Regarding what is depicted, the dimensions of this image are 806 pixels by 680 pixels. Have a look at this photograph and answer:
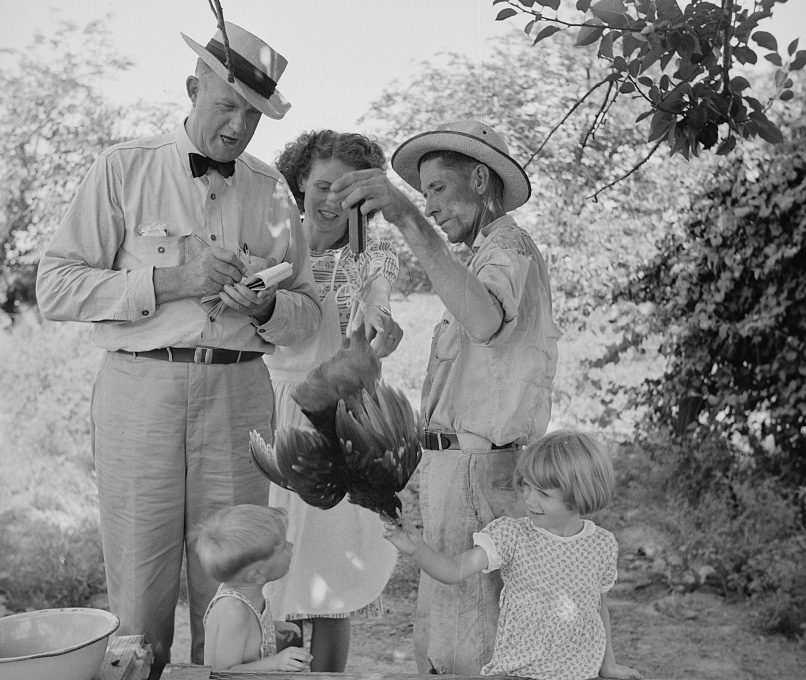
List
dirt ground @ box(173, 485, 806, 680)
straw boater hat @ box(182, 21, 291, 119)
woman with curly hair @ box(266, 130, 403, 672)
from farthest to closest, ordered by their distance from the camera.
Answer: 1. dirt ground @ box(173, 485, 806, 680)
2. woman with curly hair @ box(266, 130, 403, 672)
3. straw boater hat @ box(182, 21, 291, 119)

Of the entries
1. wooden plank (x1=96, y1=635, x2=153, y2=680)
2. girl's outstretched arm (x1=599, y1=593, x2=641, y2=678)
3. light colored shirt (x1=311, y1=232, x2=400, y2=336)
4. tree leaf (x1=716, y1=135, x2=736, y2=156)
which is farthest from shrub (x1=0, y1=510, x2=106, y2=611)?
tree leaf (x1=716, y1=135, x2=736, y2=156)

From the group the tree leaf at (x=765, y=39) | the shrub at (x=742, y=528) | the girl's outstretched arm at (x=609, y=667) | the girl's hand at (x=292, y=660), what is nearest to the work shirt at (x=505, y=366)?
the girl's outstretched arm at (x=609, y=667)

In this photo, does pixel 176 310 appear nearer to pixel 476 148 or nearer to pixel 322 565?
pixel 476 148

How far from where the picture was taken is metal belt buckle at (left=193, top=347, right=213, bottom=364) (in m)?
2.00

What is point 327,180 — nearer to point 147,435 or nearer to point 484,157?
point 484,157

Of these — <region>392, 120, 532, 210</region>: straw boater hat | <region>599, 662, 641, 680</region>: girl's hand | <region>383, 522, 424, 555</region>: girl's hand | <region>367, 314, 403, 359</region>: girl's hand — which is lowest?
<region>599, 662, 641, 680</region>: girl's hand

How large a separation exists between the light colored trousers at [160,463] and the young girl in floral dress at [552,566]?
23.3 inches

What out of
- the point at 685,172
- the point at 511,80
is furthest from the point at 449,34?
the point at 685,172

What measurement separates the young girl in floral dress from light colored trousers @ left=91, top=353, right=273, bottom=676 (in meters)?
0.59

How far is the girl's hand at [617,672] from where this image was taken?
187cm

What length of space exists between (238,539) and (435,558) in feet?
1.35

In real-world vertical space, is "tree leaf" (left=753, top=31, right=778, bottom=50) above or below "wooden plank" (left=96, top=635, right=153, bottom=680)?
above

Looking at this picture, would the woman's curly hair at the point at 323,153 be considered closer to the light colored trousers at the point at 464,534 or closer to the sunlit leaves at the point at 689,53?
the sunlit leaves at the point at 689,53

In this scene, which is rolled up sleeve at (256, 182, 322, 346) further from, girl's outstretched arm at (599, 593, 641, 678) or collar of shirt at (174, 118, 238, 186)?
girl's outstretched arm at (599, 593, 641, 678)
